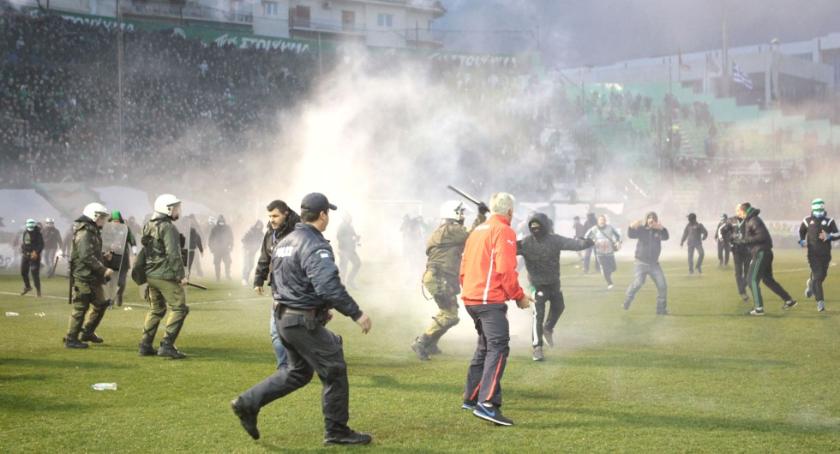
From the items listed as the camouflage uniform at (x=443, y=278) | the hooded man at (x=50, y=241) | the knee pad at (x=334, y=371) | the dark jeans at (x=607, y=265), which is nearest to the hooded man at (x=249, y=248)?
the hooded man at (x=50, y=241)

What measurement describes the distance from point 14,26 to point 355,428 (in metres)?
35.8

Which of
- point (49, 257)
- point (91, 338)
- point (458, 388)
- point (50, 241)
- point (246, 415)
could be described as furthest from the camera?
point (49, 257)

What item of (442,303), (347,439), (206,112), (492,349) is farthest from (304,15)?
(347,439)

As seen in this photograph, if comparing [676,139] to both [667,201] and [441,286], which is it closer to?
[667,201]

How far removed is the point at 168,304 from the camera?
10.4 metres

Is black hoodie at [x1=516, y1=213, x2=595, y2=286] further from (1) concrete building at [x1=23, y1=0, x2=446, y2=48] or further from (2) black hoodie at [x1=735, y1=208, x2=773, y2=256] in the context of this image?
(1) concrete building at [x1=23, y1=0, x2=446, y2=48]

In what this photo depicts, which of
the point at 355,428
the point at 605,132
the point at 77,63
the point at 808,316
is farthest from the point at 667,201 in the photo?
the point at 355,428

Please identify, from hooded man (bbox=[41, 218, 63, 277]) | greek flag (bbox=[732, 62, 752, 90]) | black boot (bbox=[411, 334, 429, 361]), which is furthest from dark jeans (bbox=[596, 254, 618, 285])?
greek flag (bbox=[732, 62, 752, 90])

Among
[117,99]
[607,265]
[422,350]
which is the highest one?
[117,99]

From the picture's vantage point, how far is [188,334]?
42.3 ft

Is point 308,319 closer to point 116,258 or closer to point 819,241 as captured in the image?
point 116,258

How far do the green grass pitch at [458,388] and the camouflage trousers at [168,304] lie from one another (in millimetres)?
371

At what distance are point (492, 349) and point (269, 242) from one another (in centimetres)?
277

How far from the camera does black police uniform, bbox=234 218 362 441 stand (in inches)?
233
